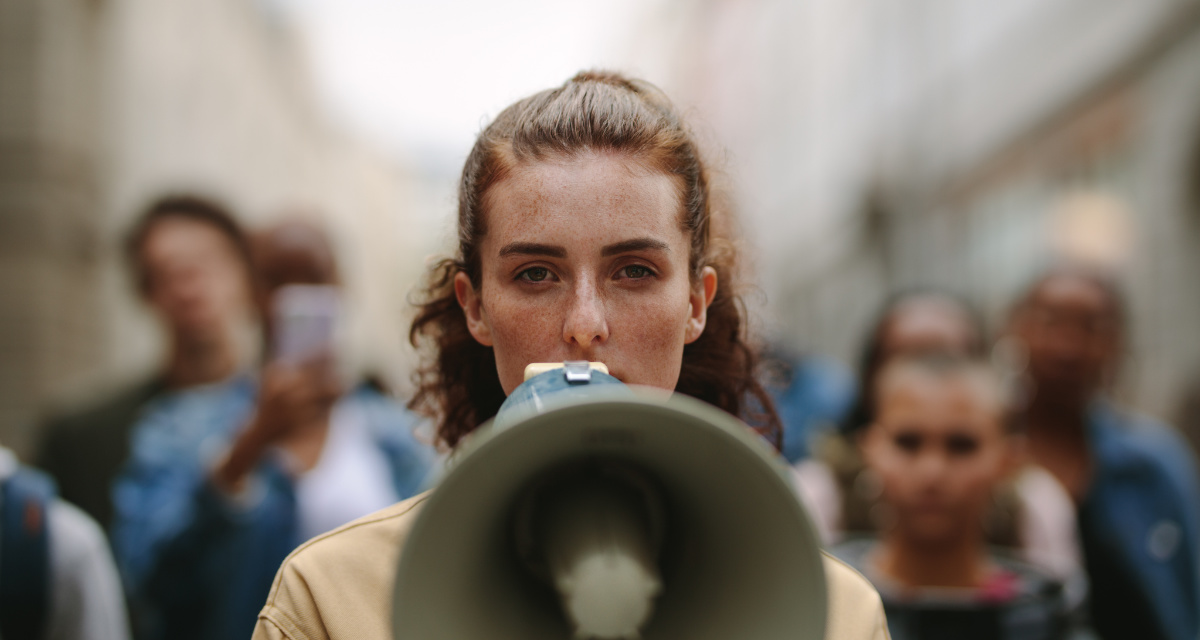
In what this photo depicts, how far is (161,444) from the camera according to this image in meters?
3.34

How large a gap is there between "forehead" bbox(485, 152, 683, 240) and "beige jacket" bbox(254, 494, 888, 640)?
44 centimetres

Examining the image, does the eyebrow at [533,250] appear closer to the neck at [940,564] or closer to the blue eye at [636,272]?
the blue eye at [636,272]

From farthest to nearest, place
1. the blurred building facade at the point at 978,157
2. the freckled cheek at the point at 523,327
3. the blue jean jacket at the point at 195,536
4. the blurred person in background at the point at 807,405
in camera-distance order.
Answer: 1. the blurred building facade at the point at 978,157
2. the blurred person in background at the point at 807,405
3. the blue jean jacket at the point at 195,536
4. the freckled cheek at the point at 523,327

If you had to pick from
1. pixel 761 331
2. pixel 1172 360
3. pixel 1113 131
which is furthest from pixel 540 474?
pixel 1113 131

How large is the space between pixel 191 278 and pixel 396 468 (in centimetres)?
108

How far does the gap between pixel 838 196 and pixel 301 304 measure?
17.8 meters

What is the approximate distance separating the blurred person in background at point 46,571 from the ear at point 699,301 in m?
1.66

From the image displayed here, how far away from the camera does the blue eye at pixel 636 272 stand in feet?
5.07

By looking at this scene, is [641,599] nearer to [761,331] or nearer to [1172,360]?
[761,331]

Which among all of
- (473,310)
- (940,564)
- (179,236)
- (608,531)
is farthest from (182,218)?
(608,531)

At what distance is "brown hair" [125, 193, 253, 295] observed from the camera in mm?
3857

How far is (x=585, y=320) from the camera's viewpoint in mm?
1474

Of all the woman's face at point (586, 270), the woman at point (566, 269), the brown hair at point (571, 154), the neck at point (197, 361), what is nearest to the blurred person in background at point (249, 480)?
the neck at point (197, 361)

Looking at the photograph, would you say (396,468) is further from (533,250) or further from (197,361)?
(533,250)
